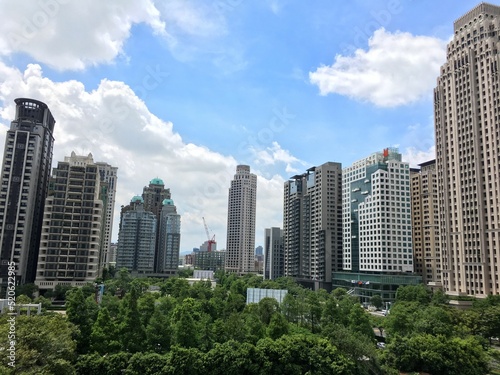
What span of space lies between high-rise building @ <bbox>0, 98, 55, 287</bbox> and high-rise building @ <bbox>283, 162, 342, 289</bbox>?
3637 inches

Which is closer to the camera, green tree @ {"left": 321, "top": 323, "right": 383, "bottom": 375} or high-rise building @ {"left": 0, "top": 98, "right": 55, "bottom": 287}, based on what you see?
green tree @ {"left": 321, "top": 323, "right": 383, "bottom": 375}

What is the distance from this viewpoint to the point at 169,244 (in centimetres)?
18175

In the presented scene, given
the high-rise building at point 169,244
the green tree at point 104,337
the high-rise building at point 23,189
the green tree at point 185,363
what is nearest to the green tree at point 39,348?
the green tree at point 104,337

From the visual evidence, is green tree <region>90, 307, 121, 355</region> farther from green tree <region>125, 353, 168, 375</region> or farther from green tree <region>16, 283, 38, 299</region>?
green tree <region>16, 283, 38, 299</region>

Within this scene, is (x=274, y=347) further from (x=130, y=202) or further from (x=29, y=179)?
(x=130, y=202)

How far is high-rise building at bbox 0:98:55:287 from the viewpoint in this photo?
309ft

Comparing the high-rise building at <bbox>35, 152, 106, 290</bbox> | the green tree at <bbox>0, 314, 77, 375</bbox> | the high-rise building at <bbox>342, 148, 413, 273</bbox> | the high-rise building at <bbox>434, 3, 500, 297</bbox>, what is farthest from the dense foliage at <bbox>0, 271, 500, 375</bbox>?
the high-rise building at <bbox>342, 148, 413, 273</bbox>

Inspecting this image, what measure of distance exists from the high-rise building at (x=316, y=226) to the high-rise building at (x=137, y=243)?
63.9 metres

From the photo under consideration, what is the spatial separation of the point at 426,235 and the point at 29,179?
397 feet

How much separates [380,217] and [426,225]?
2234cm

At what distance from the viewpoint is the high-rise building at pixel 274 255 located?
183 metres

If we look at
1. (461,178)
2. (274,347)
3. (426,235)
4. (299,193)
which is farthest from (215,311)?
(299,193)

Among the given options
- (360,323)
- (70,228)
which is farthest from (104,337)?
(70,228)

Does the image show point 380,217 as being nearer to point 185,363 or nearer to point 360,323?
point 360,323
